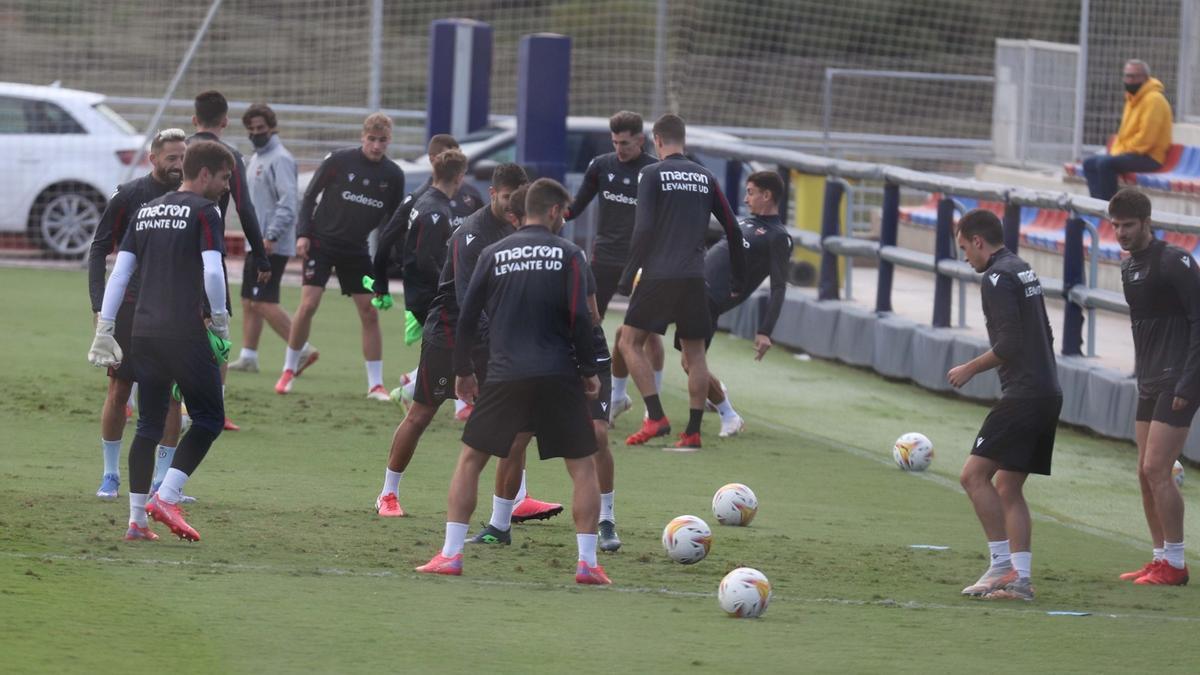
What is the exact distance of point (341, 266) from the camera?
12953 mm

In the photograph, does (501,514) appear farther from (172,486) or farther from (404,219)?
(404,219)

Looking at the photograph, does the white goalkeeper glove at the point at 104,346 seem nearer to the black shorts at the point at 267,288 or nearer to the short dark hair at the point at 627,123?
the short dark hair at the point at 627,123

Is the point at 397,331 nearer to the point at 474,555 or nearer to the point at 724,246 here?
the point at 724,246

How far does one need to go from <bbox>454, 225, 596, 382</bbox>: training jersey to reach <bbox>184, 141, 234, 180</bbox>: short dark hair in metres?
1.33

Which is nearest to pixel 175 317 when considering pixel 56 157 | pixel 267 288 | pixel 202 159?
pixel 202 159

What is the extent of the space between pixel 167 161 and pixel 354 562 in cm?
240

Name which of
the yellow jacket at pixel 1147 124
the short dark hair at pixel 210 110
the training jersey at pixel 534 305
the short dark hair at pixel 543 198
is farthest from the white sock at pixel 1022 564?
the yellow jacket at pixel 1147 124

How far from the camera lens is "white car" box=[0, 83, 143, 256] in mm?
20266

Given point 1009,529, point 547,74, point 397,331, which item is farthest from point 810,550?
point 547,74

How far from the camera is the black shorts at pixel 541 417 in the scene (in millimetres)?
7617

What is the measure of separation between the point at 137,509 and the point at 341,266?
496 centimetres

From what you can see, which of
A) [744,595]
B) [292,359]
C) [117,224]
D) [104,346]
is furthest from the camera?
[292,359]

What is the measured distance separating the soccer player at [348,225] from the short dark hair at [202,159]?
4.34m

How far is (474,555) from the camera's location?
27.1 ft
